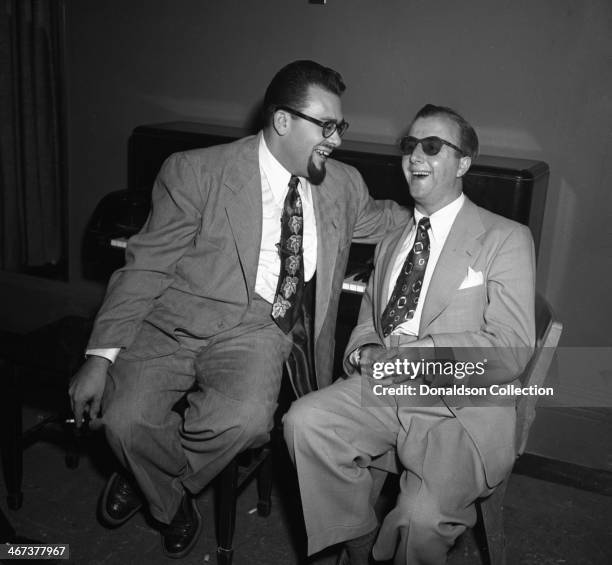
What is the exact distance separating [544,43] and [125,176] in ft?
7.90

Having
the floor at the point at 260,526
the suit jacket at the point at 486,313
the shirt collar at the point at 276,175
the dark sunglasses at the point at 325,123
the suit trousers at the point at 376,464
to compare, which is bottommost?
the floor at the point at 260,526

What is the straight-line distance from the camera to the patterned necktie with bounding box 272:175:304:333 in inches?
103

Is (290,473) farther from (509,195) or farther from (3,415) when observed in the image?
(509,195)

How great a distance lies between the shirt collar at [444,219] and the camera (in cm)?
242

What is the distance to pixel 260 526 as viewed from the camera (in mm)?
2816

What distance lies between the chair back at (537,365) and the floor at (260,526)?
60 cm

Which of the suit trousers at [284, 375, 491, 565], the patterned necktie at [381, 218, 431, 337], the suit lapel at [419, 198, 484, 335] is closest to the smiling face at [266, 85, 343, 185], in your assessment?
the patterned necktie at [381, 218, 431, 337]

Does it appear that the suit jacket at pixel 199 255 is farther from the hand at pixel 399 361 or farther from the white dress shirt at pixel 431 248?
the hand at pixel 399 361

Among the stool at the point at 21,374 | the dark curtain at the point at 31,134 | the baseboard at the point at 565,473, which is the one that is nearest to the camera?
the stool at the point at 21,374

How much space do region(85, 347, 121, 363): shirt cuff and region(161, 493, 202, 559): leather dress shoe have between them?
0.56 meters

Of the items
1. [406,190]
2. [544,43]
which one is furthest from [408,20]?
[406,190]

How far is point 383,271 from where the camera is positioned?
2.52 meters

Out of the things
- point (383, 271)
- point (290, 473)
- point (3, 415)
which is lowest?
point (290, 473)

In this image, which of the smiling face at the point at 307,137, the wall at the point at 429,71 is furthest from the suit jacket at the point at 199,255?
the wall at the point at 429,71
